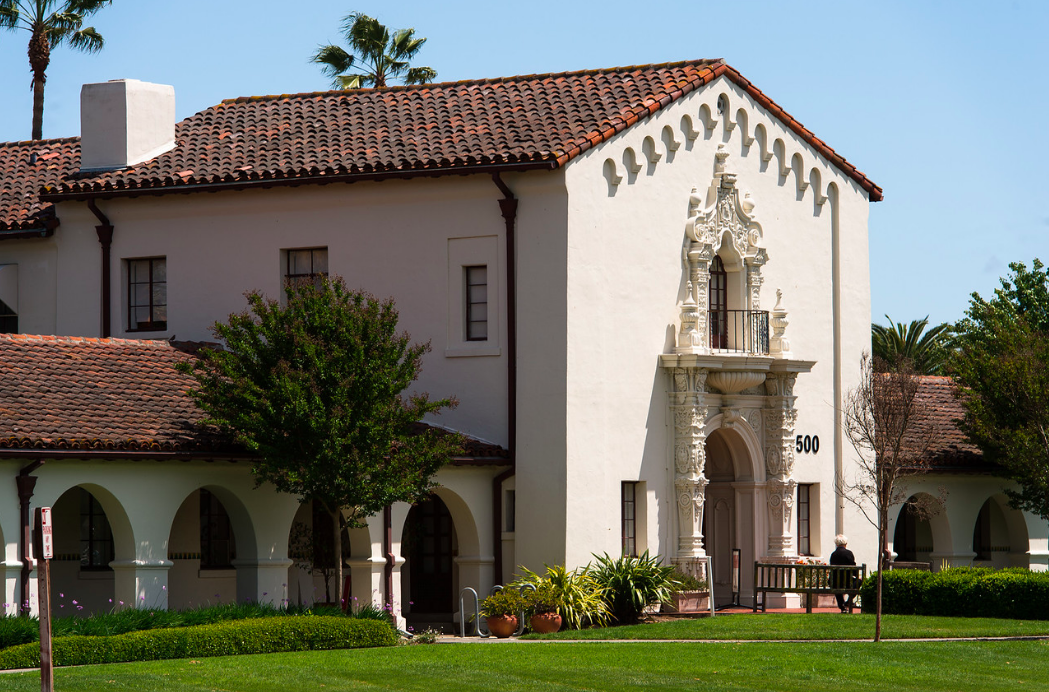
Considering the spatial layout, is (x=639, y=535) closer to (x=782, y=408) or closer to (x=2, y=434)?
(x=782, y=408)

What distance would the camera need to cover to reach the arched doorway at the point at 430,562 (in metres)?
30.9

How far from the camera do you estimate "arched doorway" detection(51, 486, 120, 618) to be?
29016 mm

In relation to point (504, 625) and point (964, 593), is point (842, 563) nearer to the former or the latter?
point (964, 593)

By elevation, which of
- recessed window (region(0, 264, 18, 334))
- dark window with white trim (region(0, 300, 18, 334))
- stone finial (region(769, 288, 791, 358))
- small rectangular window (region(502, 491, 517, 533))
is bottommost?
small rectangular window (region(502, 491, 517, 533))

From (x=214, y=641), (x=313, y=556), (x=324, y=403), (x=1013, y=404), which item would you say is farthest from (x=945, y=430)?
(x=214, y=641)

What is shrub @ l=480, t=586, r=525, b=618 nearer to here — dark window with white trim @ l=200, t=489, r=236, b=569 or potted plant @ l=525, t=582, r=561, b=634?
potted plant @ l=525, t=582, r=561, b=634

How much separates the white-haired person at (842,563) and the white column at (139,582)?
11693mm

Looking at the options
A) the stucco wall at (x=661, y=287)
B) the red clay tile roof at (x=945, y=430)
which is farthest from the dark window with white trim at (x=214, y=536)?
the red clay tile roof at (x=945, y=430)

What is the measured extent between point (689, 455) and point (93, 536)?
33.0 ft

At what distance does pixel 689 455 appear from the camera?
30.3 m

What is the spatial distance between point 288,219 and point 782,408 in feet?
30.8

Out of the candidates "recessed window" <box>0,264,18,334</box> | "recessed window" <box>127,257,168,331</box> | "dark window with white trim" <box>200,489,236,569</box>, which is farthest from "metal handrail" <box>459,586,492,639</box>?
"recessed window" <box>0,264,18,334</box>

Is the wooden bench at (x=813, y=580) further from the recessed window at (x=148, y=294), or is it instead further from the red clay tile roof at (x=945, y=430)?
the recessed window at (x=148, y=294)

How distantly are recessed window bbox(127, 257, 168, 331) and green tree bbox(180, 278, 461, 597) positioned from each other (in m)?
6.28
